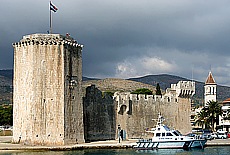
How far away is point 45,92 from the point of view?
111 ft

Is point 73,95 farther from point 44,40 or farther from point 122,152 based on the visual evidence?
point 122,152

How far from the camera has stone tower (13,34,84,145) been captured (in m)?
33.7

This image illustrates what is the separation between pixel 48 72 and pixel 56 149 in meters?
5.59

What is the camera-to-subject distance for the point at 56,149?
3234 centimetres

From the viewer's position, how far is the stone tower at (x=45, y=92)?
110ft

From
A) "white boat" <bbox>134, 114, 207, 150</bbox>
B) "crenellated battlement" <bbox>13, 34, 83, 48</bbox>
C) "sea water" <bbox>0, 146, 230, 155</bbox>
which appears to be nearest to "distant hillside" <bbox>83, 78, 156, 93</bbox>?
"white boat" <bbox>134, 114, 207, 150</bbox>

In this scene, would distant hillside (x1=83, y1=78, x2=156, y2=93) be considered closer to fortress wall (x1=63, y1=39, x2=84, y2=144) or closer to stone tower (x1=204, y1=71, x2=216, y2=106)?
stone tower (x1=204, y1=71, x2=216, y2=106)

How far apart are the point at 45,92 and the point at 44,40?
375 cm

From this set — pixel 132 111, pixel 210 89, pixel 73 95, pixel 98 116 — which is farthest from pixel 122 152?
pixel 210 89

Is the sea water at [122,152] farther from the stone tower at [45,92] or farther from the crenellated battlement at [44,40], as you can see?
the crenellated battlement at [44,40]

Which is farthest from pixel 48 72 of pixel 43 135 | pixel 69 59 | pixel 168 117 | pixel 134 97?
pixel 168 117

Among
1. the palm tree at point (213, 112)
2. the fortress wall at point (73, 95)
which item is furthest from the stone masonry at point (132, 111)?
the palm tree at point (213, 112)

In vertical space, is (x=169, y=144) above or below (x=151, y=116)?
below

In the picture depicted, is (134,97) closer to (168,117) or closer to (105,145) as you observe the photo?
(168,117)
